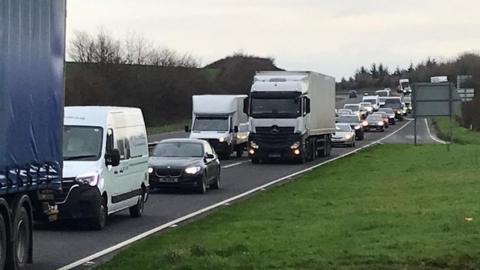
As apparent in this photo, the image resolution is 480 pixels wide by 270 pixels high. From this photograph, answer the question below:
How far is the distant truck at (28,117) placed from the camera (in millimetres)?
10750

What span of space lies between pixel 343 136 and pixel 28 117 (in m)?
46.9

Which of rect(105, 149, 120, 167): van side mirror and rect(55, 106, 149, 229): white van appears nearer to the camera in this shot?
rect(55, 106, 149, 229): white van

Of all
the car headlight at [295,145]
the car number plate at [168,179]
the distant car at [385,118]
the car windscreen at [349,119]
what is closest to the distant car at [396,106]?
the distant car at [385,118]

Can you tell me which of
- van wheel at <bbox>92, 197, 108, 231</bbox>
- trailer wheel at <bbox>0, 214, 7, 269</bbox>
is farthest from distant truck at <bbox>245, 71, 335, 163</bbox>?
trailer wheel at <bbox>0, 214, 7, 269</bbox>

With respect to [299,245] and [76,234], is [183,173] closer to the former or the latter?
[76,234]

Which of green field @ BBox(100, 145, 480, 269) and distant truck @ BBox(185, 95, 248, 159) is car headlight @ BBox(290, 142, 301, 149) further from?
green field @ BBox(100, 145, 480, 269)

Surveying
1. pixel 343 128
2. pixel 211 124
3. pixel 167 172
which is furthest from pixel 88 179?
pixel 343 128

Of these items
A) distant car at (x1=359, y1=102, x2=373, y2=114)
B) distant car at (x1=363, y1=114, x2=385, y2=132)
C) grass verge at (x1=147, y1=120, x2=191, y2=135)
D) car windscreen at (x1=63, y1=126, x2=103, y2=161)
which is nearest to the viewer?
car windscreen at (x1=63, y1=126, x2=103, y2=161)

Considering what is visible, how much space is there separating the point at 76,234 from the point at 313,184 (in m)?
11.8

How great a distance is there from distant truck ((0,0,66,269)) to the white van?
3.88m

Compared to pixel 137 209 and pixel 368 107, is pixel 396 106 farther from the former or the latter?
pixel 137 209

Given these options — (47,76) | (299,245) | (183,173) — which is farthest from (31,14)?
(183,173)

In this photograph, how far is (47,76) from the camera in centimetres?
1233

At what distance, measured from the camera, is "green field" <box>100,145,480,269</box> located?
1158 centimetres
